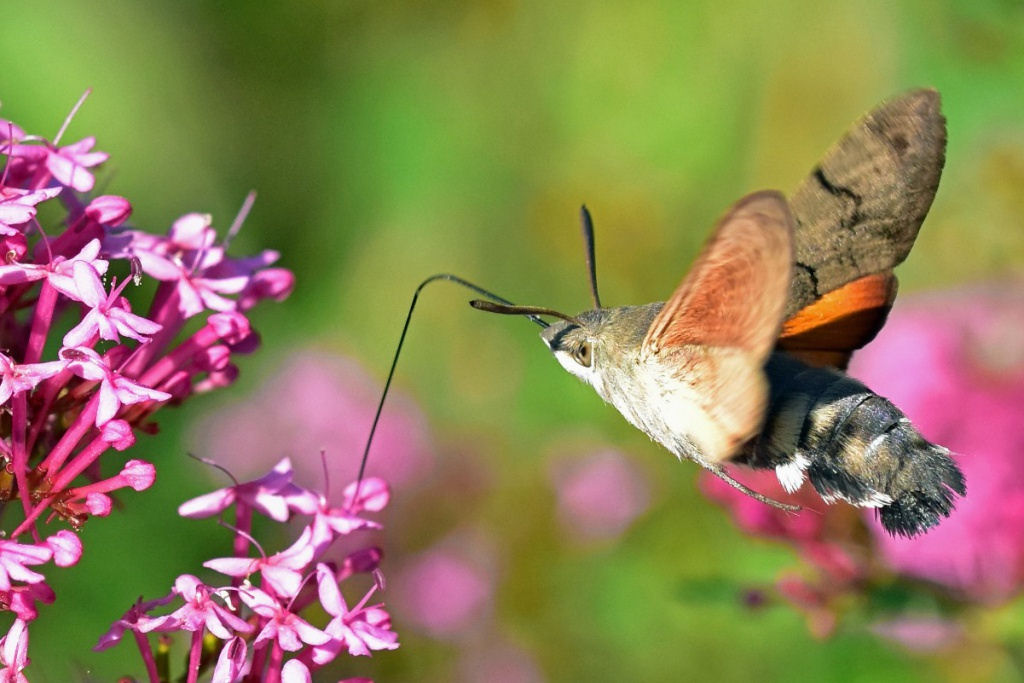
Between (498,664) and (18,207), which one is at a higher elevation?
(18,207)

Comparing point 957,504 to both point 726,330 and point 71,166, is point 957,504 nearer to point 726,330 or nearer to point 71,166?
point 726,330

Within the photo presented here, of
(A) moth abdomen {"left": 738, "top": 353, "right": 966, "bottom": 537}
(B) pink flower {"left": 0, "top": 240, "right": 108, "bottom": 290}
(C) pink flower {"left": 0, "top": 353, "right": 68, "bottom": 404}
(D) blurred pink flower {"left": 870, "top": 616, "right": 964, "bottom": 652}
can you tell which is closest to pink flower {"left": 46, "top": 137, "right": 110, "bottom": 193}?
(B) pink flower {"left": 0, "top": 240, "right": 108, "bottom": 290}

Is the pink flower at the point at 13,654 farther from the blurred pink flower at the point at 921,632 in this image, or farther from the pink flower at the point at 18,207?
the blurred pink flower at the point at 921,632

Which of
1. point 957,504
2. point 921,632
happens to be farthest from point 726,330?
point 921,632

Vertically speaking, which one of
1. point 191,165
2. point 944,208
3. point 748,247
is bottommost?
point 191,165

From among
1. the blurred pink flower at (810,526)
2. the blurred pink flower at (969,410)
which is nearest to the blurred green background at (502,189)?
the blurred pink flower at (969,410)

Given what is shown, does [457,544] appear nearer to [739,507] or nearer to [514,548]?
[514,548]

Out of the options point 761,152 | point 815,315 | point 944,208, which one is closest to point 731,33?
point 761,152
